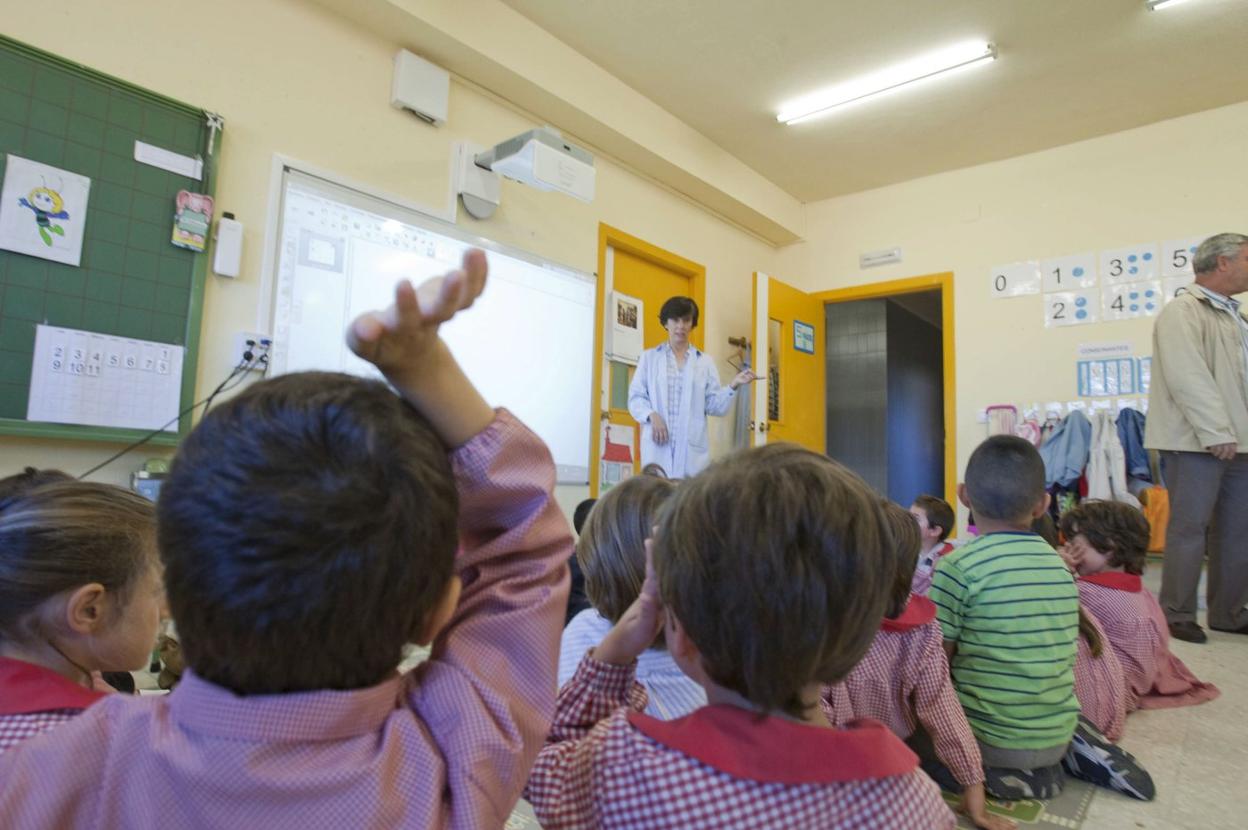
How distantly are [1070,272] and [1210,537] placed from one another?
1.94 metres

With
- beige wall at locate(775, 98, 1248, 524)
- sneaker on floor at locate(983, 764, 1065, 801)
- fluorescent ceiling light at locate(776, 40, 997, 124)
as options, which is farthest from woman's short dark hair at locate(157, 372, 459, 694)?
beige wall at locate(775, 98, 1248, 524)

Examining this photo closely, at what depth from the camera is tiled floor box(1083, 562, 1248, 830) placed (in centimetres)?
135

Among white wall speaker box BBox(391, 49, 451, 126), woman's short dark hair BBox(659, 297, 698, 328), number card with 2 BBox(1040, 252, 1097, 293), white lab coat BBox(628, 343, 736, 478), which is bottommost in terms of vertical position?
white lab coat BBox(628, 343, 736, 478)

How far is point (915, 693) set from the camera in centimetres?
130

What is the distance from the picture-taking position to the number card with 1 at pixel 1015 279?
14.6ft

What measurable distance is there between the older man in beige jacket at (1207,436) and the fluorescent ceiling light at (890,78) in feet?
4.63

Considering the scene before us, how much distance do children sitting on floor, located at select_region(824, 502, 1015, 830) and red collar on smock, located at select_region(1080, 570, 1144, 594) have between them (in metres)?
0.87

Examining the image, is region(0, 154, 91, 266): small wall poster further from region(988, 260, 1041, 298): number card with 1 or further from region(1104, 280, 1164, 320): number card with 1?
region(1104, 280, 1164, 320): number card with 1

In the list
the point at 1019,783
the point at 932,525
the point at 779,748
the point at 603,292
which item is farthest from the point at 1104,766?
the point at 603,292

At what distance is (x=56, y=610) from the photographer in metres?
0.75

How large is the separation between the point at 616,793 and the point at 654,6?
11.4 ft

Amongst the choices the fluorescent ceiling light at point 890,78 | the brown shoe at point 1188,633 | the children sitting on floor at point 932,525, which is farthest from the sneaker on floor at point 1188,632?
the fluorescent ceiling light at point 890,78

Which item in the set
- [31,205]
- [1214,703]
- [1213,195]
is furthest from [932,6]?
[31,205]

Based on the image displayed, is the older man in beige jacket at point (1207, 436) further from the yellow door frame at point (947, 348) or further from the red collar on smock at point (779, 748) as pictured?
the red collar on smock at point (779, 748)
